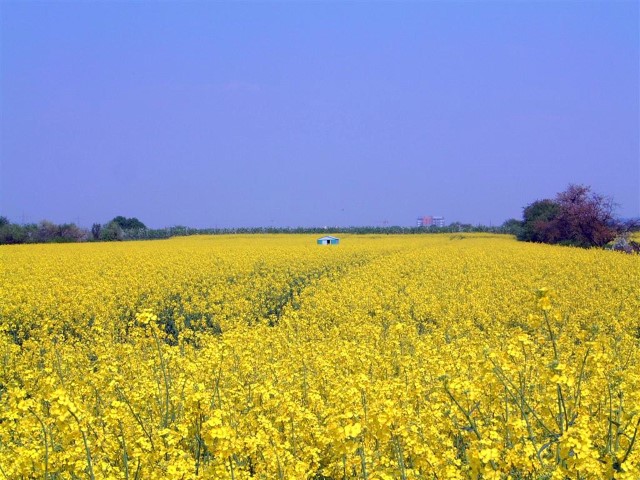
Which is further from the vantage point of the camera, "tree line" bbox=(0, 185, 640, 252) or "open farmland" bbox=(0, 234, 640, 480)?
"tree line" bbox=(0, 185, 640, 252)

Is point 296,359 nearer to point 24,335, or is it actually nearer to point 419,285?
point 24,335

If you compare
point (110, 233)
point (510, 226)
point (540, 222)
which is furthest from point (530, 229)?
point (110, 233)

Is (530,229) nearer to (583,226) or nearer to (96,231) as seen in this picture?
(583,226)

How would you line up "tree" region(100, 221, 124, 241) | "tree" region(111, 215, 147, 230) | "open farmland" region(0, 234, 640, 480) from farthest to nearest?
"tree" region(111, 215, 147, 230)
"tree" region(100, 221, 124, 241)
"open farmland" region(0, 234, 640, 480)

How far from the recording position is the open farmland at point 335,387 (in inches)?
137

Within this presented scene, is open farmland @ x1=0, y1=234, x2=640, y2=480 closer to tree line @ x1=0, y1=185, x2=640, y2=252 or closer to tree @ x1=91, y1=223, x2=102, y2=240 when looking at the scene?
tree line @ x1=0, y1=185, x2=640, y2=252

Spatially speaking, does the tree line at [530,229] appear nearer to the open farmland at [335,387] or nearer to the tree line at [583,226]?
the tree line at [583,226]

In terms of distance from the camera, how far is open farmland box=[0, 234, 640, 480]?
3480mm

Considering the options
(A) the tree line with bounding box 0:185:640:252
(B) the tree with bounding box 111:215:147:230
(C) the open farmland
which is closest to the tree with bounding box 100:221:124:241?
(A) the tree line with bounding box 0:185:640:252

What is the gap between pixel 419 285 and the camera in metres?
15.5

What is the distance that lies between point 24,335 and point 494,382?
35.4 ft

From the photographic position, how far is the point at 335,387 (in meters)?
5.13

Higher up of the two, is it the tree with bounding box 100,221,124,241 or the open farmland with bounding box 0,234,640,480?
the tree with bounding box 100,221,124,241

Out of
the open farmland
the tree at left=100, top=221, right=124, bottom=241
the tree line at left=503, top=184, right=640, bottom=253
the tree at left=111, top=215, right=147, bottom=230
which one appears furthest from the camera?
the tree at left=111, top=215, right=147, bottom=230
